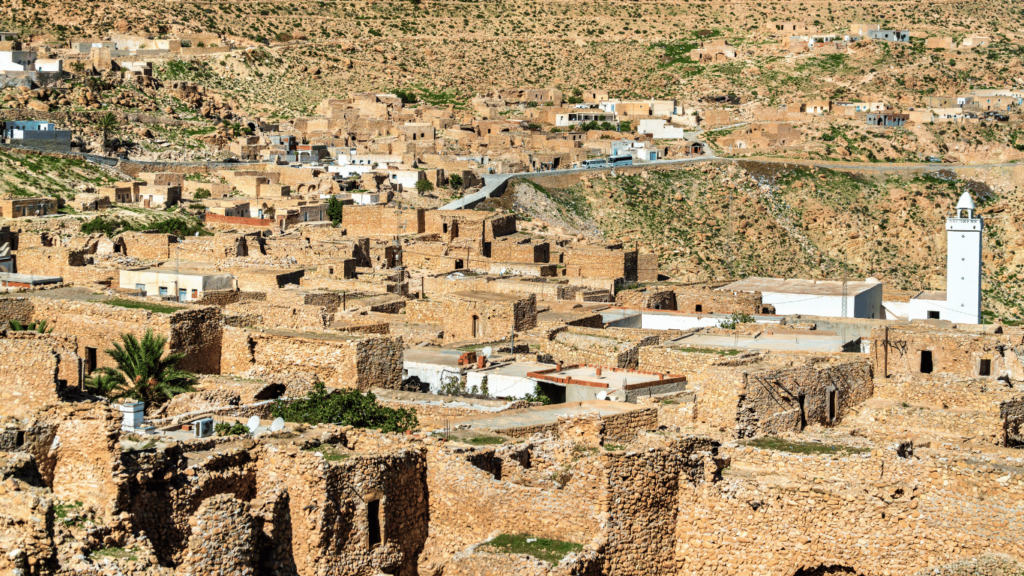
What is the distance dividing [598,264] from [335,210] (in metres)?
13.0

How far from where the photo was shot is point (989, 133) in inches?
3391

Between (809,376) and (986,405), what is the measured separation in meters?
2.30

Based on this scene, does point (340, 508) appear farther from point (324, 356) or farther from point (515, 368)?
point (515, 368)

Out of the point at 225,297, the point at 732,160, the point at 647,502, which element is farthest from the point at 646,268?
the point at 732,160

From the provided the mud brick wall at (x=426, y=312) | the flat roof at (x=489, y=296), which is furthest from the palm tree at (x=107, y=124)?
the mud brick wall at (x=426, y=312)

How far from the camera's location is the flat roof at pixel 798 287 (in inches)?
1308

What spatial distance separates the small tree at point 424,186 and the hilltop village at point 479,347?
578 millimetres

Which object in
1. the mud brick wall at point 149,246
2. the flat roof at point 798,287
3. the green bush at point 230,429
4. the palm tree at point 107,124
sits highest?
the palm tree at point 107,124

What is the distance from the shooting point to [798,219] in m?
71.3

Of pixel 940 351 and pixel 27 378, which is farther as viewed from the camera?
pixel 940 351

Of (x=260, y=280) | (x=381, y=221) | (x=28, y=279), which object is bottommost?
(x=260, y=280)

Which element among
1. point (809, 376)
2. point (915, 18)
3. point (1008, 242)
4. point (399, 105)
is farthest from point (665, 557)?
point (915, 18)

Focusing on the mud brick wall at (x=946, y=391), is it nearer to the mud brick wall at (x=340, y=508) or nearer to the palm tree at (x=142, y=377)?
the mud brick wall at (x=340, y=508)

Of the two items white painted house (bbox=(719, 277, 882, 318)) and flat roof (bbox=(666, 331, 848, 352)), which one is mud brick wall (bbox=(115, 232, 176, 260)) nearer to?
white painted house (bbox=(719, 277, 882, 318))
